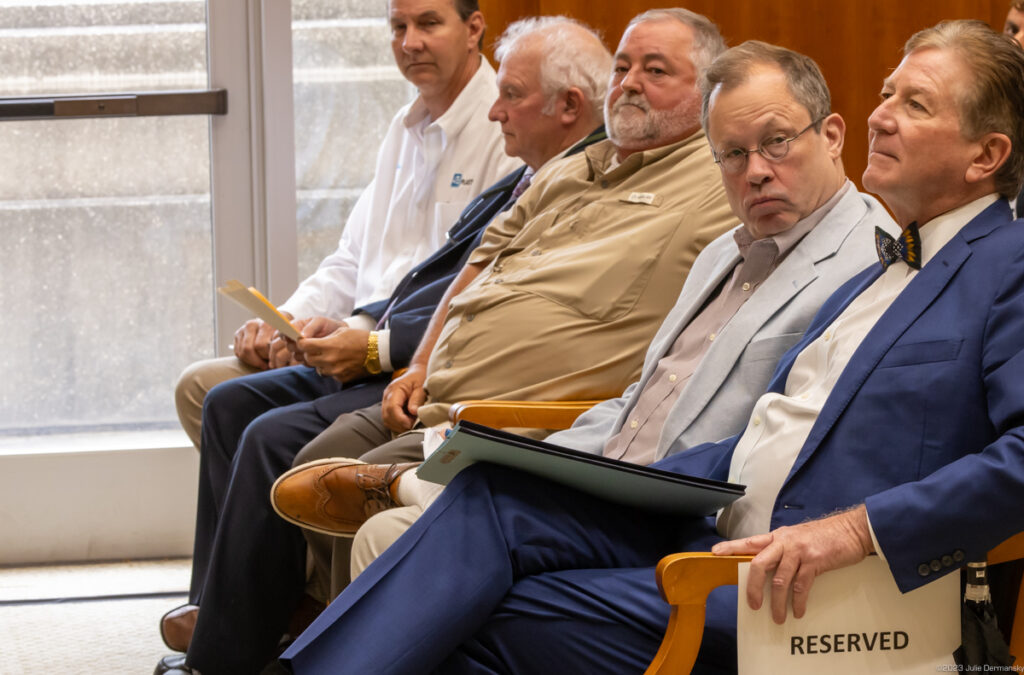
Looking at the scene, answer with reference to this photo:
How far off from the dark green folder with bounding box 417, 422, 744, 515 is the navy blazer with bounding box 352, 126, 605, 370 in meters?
1.20

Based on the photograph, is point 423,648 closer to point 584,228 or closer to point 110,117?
point 584,228

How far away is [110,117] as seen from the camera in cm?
Answer: 377

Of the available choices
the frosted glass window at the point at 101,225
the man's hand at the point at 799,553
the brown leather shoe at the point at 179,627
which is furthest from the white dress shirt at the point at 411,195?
the man's hand at the point at 799,553

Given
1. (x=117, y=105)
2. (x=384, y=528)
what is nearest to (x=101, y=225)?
(x=117, y=105)

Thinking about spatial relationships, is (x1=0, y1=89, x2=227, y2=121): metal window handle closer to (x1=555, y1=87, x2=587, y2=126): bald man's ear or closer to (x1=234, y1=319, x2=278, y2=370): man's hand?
(x1=234, y1=319, x2=278, y2=370): man's hand

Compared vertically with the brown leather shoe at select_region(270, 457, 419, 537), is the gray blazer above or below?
above

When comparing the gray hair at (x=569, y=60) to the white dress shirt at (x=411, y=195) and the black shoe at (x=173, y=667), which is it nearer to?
the white dress shirt at (x=411, y=195)

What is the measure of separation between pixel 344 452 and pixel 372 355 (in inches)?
14.7

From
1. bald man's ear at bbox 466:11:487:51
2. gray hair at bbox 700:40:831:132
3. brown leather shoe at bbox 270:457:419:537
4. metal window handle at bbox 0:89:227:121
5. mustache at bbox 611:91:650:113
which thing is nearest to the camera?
gray hair at bbox 700:40:831:132

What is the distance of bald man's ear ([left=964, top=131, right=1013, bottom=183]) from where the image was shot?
1.55 meters

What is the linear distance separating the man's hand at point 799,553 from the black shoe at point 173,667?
1.52 metres

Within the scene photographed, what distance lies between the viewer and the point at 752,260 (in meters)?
1.98

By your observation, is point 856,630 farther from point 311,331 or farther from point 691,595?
point 311,331

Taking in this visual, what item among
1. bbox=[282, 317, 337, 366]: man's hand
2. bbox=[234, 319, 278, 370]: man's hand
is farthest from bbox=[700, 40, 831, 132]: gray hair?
→ bbox=[234, 319, 278, 370]: man's hand
